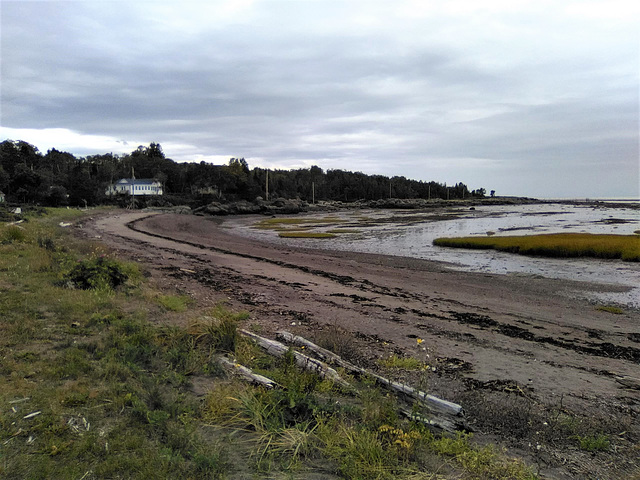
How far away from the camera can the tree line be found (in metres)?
59.5

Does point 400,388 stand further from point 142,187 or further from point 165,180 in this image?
point 165,180

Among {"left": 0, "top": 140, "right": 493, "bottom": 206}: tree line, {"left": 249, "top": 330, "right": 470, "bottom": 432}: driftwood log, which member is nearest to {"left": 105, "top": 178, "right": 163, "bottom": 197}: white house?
{"left": 0, "top": 140, "right": 493, "bottom": 206}: tree line

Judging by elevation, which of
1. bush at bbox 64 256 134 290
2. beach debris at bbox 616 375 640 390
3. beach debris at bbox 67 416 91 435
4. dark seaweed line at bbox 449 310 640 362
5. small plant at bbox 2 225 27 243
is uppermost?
small plant at bbox 2 225 27 243

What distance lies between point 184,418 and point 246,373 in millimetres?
1144

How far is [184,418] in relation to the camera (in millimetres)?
4086

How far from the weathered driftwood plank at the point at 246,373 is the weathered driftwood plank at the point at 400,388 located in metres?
1.21

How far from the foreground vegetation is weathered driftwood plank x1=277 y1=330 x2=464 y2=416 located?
20 cm

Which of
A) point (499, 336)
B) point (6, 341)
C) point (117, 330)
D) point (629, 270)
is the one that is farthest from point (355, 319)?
point (629, 270)

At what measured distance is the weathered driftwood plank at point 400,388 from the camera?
4387 millimetres

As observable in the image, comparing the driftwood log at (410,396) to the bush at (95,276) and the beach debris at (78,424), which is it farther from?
the bush at (95,276)

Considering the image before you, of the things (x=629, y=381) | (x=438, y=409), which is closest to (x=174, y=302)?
(x=438, y=409)

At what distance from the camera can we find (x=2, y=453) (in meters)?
3.38

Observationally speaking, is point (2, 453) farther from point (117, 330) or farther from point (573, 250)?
point (573, 250)

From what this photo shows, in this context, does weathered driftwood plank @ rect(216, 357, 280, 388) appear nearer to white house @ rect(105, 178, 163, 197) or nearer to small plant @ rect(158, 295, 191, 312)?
small plant @ rect(158, 295, 191, 312)
